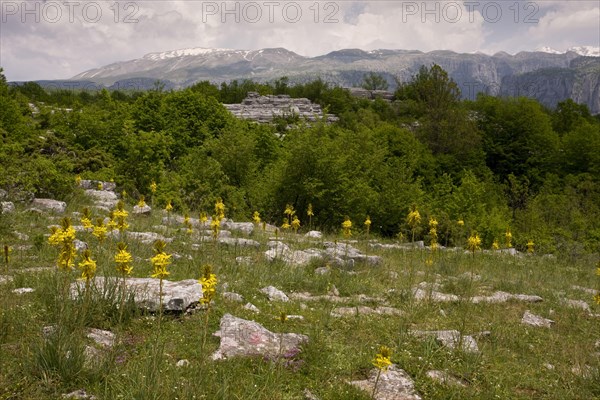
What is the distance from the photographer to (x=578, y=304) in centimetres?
871

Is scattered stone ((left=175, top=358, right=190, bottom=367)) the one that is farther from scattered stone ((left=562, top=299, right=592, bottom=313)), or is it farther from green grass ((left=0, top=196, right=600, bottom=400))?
scattered stone ((left=562, top=299, right=592, bottom=313))

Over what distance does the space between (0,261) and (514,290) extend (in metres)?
10.1

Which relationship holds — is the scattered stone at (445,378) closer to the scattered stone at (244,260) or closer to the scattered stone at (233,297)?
the scattered stone at (233,297)

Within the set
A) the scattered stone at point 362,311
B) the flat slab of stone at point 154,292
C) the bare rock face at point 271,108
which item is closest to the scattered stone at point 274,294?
the scattered stone at point 362,311

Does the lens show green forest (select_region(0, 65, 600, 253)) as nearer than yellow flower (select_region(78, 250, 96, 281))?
No

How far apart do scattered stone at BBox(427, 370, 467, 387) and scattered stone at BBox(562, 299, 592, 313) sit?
5.00m

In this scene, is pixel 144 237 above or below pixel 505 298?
above

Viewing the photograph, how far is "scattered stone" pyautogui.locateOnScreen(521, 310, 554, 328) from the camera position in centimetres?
725

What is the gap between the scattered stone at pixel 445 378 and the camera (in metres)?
4.78

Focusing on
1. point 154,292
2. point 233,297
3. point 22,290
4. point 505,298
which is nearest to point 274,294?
point 233,297

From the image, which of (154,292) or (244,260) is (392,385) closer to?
(154,292)

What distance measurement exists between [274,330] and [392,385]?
171 centimetres

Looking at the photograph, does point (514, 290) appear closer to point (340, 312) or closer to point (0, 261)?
point (340, 312)

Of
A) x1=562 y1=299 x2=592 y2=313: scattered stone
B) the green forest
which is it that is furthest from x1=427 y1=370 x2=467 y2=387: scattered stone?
the green forest
